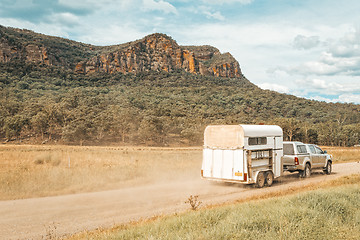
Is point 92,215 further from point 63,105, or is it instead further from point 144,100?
point 144,100

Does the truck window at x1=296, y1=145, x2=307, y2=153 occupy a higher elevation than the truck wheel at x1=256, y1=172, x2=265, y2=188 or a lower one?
higher

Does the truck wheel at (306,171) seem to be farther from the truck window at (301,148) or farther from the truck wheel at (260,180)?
the truck wheel at (260,180)

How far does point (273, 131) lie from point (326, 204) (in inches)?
264

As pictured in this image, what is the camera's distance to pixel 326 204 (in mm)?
7883

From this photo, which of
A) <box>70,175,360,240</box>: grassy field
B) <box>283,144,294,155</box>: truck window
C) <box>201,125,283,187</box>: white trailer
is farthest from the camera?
<box>283,144,294,155</box>: truck window

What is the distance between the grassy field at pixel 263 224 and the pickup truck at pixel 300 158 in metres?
8.33

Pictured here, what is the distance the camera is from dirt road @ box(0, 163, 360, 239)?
7.54m

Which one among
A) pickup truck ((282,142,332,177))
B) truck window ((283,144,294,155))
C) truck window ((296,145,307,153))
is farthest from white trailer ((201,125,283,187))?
truck window ((296,145,307,153))

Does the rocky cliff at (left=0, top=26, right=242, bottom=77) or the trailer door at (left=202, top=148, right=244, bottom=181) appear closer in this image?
the trailer door at (left=202, top=148, right=244, bottom=181)

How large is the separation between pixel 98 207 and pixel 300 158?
11610 mm

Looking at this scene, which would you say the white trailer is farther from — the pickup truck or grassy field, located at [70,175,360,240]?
grassy field, located at [70,175,360,240]

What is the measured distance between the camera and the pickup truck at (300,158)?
16328 millimetres

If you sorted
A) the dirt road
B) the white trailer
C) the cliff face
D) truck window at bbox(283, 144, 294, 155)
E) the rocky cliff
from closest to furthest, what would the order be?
the dirt road < the white trailer < truck window at bbox(283, 144, 294, 155) < the rocky cliff < the cliff face

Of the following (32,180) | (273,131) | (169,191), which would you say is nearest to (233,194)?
(169,191)
